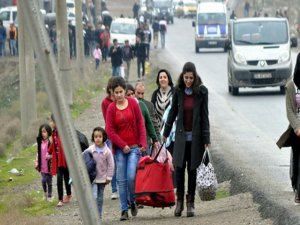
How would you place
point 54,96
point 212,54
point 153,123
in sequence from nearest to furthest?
point 54,96 → point 153,123 → point 212,54

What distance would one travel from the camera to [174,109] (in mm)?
13281

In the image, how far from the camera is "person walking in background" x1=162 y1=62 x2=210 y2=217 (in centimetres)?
1302

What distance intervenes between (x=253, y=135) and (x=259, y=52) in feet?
36.7

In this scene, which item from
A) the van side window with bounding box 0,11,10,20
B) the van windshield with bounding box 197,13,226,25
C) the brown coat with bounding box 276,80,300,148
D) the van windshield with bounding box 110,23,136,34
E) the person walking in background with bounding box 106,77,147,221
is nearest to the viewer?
the brown coat with bounding box 276,80,300,148

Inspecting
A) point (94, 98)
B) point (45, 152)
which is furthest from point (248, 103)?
point (45, 152)

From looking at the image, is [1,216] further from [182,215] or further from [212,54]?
[212,54]

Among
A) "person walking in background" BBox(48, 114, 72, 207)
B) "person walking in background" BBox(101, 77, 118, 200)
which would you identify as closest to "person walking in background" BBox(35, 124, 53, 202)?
"person walking in background" BBox(48, 114, 72, 207)

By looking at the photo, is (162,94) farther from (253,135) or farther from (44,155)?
(253,135)

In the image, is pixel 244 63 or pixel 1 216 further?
pixel 244 63

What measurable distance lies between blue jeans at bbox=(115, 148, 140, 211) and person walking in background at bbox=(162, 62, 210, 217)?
1.71 ft

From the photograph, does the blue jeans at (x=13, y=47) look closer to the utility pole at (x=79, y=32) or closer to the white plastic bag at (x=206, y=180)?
the utility pole at (x=79, y=32)

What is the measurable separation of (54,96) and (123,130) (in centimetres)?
504

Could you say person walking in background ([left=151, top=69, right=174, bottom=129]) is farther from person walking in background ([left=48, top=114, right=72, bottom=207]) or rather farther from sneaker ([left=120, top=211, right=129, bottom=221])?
sneaker ([left=120, top=211, right=129, bottom=221])

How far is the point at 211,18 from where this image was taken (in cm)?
6425
